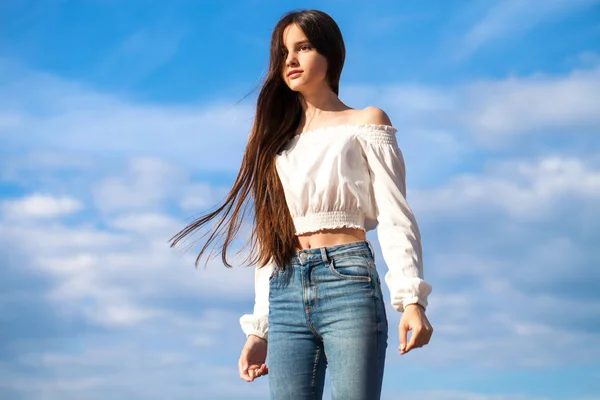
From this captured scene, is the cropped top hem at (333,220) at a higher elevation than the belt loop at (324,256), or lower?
higher

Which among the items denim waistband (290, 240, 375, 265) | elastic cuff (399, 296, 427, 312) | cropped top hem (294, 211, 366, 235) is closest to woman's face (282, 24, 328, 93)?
cropped top hem (294, 211, 366, 235)

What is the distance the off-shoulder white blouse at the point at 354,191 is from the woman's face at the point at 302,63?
31 centimetres

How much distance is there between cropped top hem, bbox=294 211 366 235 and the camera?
4449mm

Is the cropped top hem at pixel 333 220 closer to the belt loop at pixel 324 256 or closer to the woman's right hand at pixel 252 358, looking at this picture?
the belt loop at pixel 324 256

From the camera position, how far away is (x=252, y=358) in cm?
479

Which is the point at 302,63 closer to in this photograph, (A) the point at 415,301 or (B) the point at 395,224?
(B) the point at 395,224

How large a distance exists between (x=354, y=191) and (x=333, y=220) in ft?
0.66

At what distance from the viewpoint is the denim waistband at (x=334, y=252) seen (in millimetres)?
4320

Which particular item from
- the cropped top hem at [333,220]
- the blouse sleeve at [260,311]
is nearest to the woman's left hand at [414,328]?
the cropped top hem at [333,220]

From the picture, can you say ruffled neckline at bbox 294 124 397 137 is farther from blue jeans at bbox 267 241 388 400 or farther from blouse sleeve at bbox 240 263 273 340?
blouse sleeve at bbox 240 263 273 340

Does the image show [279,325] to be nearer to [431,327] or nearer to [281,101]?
[431,327]

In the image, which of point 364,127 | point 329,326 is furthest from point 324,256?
point 364,127

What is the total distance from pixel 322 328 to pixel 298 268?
0.36 metres

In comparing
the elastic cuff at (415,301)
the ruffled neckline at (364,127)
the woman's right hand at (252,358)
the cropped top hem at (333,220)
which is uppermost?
the ruffled neckline at (364,127)
